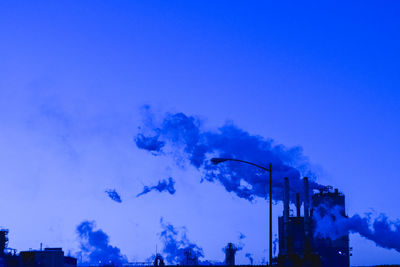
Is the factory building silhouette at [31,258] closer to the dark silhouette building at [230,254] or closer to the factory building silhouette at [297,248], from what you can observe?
the factory building silhouette at [297,248]

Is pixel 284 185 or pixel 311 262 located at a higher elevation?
pixel 284 185

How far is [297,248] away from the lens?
6280 inches

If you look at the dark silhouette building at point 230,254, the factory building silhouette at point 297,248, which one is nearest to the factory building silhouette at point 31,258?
the factory building silhouette at point 297,248

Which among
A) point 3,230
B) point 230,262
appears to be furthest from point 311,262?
point 230,262

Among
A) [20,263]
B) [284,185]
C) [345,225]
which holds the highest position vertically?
[284,185]

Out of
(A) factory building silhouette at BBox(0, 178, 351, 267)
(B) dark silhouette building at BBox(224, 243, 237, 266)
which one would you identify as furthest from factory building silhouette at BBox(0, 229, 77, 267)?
(B) dark silhouette building at BBox(224, 243, 237, 266)

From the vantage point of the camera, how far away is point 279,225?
173 metres

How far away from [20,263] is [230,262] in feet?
248

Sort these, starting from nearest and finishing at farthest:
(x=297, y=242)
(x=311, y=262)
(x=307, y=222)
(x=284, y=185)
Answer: (x=311, y=262), (x=284, y=185), (x=307, y=222), (x=297, y=242)

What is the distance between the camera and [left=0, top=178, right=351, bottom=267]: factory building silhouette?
4033 inches

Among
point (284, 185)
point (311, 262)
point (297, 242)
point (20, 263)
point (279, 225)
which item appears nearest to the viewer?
point (311, 262)

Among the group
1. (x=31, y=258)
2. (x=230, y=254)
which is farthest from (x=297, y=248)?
(x=31, y=258)

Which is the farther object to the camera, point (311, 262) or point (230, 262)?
point (230, 262)

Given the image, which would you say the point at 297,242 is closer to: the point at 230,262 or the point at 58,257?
the point at 230,262
